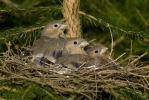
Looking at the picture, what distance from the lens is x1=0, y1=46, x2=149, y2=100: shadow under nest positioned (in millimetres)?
7582

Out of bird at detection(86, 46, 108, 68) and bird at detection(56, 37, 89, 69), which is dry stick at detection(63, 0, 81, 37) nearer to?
bird at detection(56, 37, 89, 69)

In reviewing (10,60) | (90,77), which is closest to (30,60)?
(10,60)

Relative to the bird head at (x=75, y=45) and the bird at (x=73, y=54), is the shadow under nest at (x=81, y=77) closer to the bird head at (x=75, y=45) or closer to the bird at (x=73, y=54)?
the bird at (x=73, y=54)

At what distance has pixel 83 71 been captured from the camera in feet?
27.0

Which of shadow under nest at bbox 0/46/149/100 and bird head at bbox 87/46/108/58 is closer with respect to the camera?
shadow under nest at bbox 0/46/149/100

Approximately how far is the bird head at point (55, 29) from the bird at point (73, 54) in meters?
0.24

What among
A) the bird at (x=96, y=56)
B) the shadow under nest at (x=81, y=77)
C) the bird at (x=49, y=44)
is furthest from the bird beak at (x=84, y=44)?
the shadow under nest at (x=81, y=77)

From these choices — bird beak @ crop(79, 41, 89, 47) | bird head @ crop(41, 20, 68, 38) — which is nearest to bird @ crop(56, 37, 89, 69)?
bird beak @ crop(79, 41, 89, 47)

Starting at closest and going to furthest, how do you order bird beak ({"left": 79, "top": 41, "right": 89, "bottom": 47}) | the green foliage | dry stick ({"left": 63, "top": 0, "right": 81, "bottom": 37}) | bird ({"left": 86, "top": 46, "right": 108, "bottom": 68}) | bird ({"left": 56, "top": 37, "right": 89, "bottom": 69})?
the green foliage → bird ({"left": 56, "top": 37, "right": 89, "bottom": 69}) → bird ({"left": 86, "top": 46, "right": 108, "bottom": 68}) → dry stick ({"left": 63, "top": 0, "right": 81, "bottom": 37}) → bird beak ({"left": 79, "top": 41, "right": 89, "bottom": 47})

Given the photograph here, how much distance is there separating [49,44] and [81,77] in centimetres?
146

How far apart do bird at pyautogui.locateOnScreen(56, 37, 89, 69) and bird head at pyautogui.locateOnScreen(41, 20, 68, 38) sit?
0.24 meters

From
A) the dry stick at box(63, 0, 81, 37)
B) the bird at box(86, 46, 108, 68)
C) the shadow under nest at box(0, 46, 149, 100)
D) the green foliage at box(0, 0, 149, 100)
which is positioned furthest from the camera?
the dry stick at box(63, 0, 81, 37)

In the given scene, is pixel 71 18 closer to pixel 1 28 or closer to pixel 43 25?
pixel 43 25

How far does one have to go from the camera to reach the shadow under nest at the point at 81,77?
758 cm
